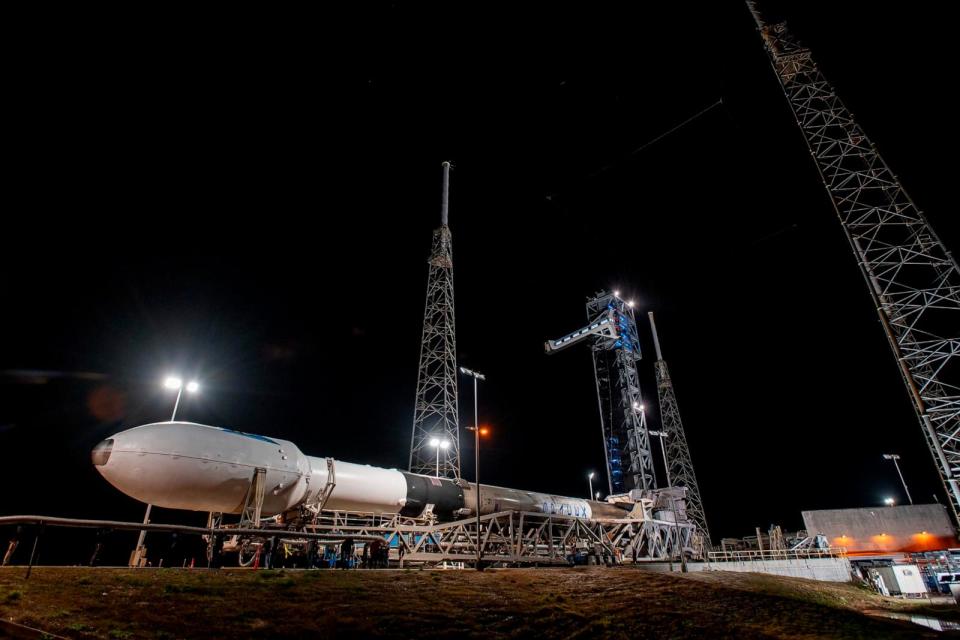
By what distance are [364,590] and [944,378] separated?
28.6m

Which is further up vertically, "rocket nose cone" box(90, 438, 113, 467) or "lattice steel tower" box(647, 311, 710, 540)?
"lattice steel tower" box(647, 311, 710, 540)

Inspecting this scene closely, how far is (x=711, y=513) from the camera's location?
69.4 m

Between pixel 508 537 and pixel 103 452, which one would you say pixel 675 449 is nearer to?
pixel 508 537

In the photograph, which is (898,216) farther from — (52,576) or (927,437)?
(52,576)

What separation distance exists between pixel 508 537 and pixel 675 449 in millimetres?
35020

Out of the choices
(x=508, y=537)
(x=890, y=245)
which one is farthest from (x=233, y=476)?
(x=890, y=245)

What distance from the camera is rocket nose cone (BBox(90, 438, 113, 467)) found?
11.8 meters

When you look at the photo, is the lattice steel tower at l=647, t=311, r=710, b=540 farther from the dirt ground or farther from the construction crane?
the dirt ground

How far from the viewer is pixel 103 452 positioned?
11805 mm

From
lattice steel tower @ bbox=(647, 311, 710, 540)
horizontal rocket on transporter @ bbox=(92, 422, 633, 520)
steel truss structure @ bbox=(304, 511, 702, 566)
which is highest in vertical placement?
lattice steel tower @ bbox=(647, 311, 710, 540)

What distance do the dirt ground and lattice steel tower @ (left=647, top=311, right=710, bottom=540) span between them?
35853 millimetres

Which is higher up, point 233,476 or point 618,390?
point 618,390

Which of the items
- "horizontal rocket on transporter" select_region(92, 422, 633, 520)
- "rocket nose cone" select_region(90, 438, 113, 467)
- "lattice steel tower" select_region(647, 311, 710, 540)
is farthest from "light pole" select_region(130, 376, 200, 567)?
"lattice steel tower" select_region(647, 311, 710, 540)

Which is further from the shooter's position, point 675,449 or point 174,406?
point 675,449
